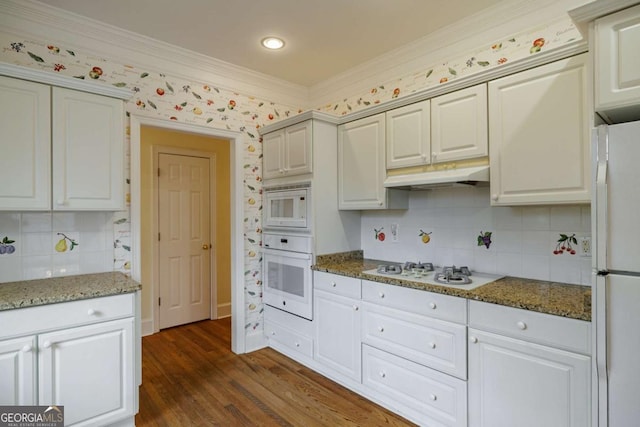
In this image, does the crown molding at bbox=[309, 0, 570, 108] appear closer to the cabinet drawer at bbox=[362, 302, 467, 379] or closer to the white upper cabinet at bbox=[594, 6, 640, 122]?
the white upper cabinet at bbox=[594, 6, 640, 122]

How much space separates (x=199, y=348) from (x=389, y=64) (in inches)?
126

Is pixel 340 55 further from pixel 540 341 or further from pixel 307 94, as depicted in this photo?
pixel 540 341

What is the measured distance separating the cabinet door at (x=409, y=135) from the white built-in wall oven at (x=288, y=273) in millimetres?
993

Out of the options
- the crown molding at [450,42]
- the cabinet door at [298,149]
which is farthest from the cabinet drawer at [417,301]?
the crown molding at [450,42]

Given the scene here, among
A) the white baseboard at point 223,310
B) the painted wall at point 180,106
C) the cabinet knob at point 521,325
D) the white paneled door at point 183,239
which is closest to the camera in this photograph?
the cabinet knob at point 521,325

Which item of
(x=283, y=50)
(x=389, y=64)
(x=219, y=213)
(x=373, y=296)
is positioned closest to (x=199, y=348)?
(x=219, y=213)

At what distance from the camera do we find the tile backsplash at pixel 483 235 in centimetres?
203

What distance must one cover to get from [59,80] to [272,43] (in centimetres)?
147

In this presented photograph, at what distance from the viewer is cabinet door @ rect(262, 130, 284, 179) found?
A: 3.11 meters

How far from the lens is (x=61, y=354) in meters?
1.81

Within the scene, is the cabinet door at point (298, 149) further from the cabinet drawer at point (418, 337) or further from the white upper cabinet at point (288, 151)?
the cabinet drawer at point (418, 337)

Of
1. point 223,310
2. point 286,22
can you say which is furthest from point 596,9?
point 223,310

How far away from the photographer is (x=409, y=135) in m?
2.46

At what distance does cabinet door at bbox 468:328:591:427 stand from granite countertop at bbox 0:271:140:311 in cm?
204
